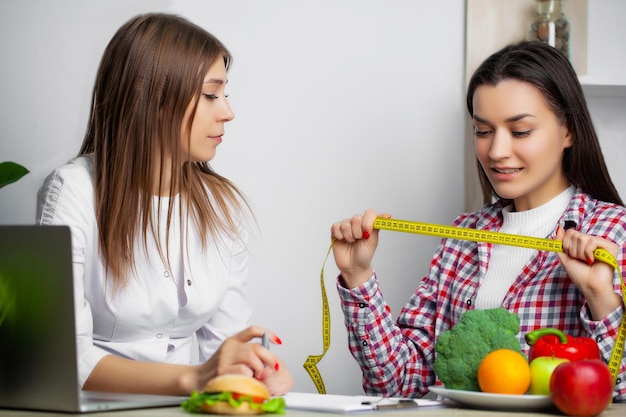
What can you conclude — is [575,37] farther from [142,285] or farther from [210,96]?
[142,285]

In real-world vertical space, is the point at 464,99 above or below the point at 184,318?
above

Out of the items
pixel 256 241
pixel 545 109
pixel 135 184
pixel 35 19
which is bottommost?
pixel 256 241

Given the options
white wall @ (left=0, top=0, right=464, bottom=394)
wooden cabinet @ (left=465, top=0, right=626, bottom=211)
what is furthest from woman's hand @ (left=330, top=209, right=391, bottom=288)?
wooden cabinet @ (left=465, top=0, right=626, bottom=211)

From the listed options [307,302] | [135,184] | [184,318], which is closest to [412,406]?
[184,318]

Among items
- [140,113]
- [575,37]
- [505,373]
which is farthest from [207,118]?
[575,37]

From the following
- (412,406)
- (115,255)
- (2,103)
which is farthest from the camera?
(2,103)

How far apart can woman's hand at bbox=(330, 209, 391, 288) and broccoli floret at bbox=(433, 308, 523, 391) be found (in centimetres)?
50

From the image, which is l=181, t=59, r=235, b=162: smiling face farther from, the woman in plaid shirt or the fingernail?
the fingernail

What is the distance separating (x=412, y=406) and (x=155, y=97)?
1337mm

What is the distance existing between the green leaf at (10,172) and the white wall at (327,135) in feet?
1.44

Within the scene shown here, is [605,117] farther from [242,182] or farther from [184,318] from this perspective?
[184,318]

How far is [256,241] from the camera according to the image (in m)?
3.56

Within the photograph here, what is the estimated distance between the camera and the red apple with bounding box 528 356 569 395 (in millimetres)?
1820

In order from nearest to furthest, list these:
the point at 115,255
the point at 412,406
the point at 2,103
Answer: the point at 412,406, the point at 115,255, the point at 2,103
